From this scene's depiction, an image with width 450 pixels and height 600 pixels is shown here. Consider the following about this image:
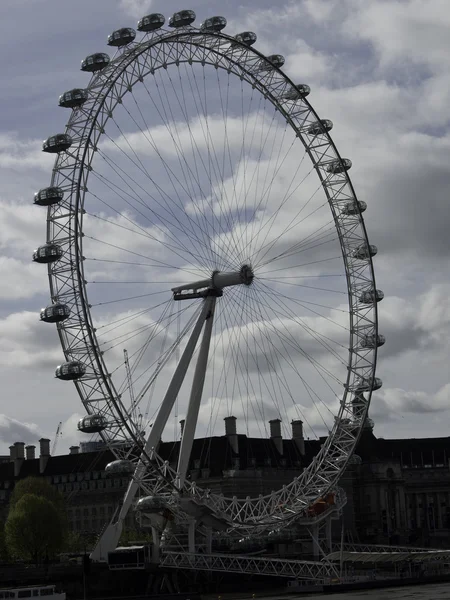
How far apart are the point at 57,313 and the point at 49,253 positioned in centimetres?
345

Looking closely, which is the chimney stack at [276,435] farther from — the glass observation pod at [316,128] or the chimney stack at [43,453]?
the glass observation pod at [316,128]

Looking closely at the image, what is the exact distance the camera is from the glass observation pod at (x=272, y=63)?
82.5 m

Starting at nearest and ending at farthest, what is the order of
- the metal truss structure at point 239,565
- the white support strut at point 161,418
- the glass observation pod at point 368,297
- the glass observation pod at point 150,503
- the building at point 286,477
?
the glass observation pod at point 150,503
the white support strut at point 161,418
the metal truss structure at point 239,565
the glass observation pod at point 368,297
the building at point 286,477

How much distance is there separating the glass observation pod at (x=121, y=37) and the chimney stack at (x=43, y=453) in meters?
79.2

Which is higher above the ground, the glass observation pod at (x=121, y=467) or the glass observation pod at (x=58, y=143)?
the glass observation pod at (x=58, y=143)

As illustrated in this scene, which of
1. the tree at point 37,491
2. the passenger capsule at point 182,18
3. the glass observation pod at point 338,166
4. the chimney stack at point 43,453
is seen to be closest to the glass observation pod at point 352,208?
the glass observation pod at point 338,166

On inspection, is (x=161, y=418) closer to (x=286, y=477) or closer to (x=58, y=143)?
(x=58, y=143)

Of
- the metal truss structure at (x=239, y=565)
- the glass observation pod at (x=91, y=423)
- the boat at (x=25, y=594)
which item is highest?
the glass observation pod at (x=91, y=423)

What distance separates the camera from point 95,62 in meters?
72.7

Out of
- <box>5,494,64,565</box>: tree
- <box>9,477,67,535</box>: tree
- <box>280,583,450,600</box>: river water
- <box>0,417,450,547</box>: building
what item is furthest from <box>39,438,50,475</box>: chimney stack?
<box>280,583,450,600</box>: river water

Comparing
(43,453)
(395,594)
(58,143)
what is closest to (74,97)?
(58,143)

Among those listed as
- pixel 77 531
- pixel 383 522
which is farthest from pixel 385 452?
pixel 77 531

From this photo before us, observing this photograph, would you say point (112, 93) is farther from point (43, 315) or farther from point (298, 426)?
point (298, 426)

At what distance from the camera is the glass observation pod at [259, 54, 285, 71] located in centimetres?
8250
